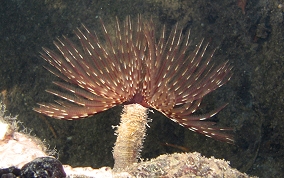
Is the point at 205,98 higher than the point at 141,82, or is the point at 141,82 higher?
the point at 141,82

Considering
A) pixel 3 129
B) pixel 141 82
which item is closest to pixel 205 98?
pixel 141 82

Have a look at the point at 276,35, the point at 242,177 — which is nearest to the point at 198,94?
the point at 242,177

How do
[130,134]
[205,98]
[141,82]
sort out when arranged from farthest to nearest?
[205,98] → [130,134] → [141,82]

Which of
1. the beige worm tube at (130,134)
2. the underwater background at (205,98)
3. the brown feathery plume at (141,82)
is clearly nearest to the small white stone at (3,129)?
the brown feathery plume at (141,82)

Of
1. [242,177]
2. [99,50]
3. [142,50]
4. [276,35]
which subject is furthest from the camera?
[276,35]

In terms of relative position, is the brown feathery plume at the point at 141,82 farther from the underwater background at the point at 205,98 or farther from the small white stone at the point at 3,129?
the underwater background at the point at 205,98

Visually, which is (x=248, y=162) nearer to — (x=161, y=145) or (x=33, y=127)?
(x=161, y=145)

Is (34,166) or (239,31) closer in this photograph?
(34,166)

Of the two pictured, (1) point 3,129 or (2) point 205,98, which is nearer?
(1) point 3,129

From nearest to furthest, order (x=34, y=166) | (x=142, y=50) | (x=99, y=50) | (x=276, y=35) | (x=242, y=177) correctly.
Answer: (x=34, y=166) < (x=242, y=177) < (x=142, y=50) < (x=99, y=50) < (x=276, y=35)

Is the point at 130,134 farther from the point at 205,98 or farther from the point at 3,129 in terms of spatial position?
the point at 3,129
